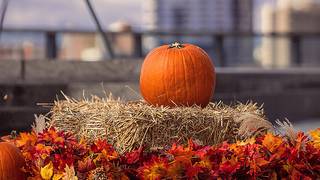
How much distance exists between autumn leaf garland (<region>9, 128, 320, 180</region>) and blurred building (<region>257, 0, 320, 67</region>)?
518 inches

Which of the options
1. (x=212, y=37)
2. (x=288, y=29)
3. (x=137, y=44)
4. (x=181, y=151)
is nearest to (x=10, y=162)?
(x=181, y=151)

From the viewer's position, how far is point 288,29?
4116cm

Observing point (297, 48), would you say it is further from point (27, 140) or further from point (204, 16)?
point (204, 16)

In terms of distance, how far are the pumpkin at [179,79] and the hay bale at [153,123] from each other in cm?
21

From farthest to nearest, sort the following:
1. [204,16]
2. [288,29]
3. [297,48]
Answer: [288,29]
[204,16]
[297,48]

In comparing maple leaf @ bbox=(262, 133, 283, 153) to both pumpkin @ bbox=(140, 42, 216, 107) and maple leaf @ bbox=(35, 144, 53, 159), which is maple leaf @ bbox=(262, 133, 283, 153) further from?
maple leaf @ bbox=(35, 144, 53, 159)

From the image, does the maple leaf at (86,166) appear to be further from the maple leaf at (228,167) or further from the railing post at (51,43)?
the railing post at (51,43)

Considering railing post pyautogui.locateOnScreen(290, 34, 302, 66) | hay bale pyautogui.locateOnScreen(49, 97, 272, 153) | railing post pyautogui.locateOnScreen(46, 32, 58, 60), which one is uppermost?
railing post pyautogui.locateOnScreen(46, 32, 58, 60)

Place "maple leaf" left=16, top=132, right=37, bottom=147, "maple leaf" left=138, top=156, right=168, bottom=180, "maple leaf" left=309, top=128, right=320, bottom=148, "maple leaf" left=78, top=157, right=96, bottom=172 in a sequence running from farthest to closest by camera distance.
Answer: "maple leaf" left=16, top=132, right=37, bottom=147 → "maple leaf" left=309, top=128, right=320, bottom=148 → "maple leaf" left=78, top=157, right=96, bottom=172 → "maple leaf" left=138, top=156, right=168, bottom=180

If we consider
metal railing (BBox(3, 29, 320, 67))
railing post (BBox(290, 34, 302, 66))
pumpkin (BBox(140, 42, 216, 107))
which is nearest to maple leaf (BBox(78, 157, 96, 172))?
pumpkin (BBox(140, 42, 216, 107))

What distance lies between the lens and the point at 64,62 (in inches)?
353

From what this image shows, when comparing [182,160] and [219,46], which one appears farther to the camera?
[219,46]

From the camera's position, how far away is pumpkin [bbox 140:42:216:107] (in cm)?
514

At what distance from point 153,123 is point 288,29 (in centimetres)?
3755
